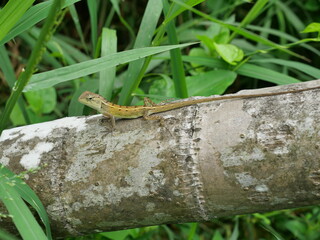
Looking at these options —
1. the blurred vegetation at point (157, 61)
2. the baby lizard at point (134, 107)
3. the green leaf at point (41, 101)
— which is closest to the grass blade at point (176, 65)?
the blurred vegetation at point (157, 61)

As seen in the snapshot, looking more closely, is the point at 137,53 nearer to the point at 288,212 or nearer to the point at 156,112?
the point at 156,112

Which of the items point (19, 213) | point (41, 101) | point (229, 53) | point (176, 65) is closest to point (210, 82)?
point (229, 53)

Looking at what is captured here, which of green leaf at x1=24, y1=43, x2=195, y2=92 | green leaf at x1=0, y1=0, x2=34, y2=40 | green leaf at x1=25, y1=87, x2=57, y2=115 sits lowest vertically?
green leaf at x1=24, y1=43, x2=195, y2=92

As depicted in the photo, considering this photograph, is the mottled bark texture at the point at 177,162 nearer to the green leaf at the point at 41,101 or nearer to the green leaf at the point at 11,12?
the green leaf at the point at 11,12

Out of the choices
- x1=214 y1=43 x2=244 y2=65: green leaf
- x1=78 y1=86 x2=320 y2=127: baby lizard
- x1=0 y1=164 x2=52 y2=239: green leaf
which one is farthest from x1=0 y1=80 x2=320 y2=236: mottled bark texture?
x1=214 y1=43 x2=244 y2=65: green leaf

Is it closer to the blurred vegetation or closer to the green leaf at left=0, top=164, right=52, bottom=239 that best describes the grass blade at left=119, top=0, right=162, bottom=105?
the blurred vegetation

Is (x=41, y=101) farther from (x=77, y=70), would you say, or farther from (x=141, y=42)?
(x=77, y=70)
